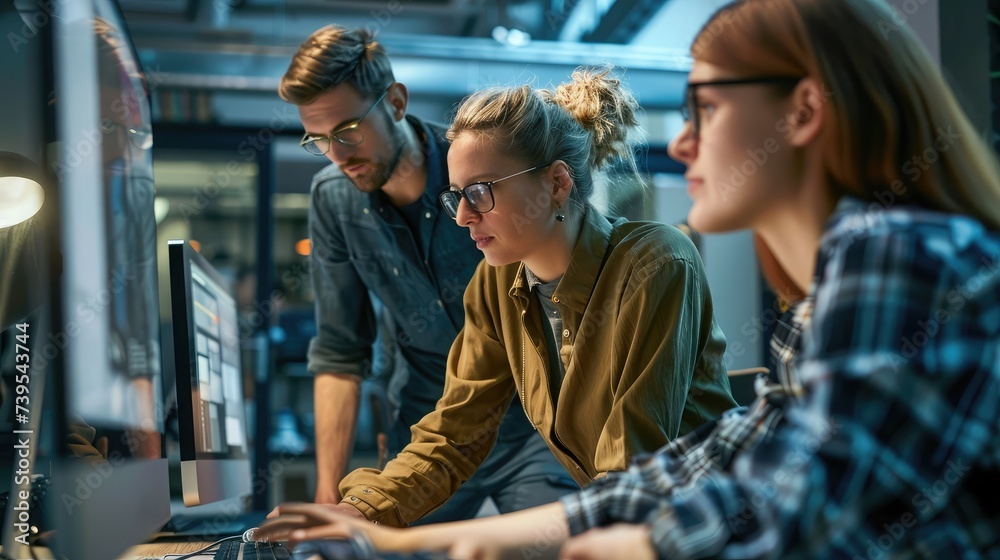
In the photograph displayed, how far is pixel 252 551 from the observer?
→ 145cm

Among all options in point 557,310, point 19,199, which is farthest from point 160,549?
point 557,310

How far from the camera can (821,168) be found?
90 centimetres

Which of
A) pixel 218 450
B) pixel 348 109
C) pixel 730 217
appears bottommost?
pixel 218 450

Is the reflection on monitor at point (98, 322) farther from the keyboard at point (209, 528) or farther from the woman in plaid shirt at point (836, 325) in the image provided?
the woman in plaid shirt at point (836, 325)

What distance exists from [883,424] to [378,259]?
1.80 m

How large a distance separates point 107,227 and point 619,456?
1023mm

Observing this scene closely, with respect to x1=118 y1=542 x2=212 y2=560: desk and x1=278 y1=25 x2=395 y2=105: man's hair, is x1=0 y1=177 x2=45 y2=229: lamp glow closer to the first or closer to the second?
x1=118 y1=542 x2=212 y2=560: desk

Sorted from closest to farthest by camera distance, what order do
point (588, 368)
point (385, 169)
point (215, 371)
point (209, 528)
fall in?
1. point (588, 368)
2. point (215, 371)
3. point (209, 528)
4. point (385, 169)

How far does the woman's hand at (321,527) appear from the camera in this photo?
919 millimetres

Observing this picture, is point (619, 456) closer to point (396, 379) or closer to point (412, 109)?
point (396, 379)

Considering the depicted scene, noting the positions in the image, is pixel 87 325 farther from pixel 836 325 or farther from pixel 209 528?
pixel 836 325

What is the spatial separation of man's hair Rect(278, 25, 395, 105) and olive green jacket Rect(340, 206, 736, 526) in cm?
68

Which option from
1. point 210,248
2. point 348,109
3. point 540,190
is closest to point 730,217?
point 540,190

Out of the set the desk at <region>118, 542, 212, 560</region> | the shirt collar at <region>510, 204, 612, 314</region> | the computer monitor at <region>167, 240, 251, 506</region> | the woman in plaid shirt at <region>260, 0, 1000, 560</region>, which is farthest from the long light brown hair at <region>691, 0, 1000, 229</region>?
the desk at <region>118, 542, 212, 560</region>
